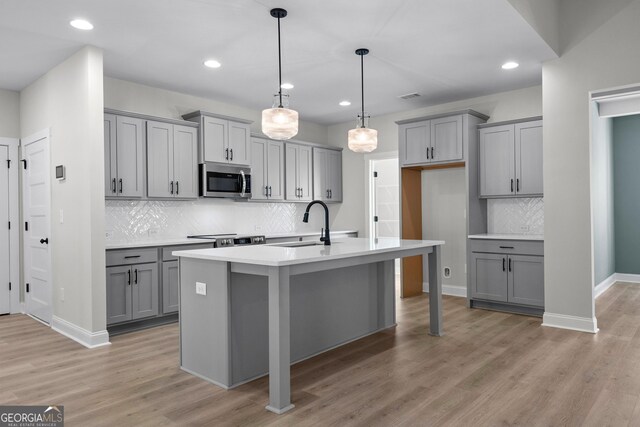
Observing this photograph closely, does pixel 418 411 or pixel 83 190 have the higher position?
pixel 83 190

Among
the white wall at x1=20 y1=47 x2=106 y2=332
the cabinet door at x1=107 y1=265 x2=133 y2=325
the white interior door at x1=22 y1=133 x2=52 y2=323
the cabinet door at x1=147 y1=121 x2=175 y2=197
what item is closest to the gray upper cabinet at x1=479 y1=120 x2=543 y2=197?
the cabinet door at x1=147 y1=121 x2=175 y2=197

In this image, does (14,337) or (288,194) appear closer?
(14,337)

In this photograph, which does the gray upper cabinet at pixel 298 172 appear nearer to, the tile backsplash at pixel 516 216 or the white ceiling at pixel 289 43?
the white ceiling at pixel 289 43

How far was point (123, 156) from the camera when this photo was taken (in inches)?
183

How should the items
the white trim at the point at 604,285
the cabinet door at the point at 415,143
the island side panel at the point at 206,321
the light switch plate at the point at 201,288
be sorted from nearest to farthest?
the island side panel at the point at 206,321
the light switch plate at the point at 201,288
the cabinet door at the point at 415,143
the white trim at the point at 604,285

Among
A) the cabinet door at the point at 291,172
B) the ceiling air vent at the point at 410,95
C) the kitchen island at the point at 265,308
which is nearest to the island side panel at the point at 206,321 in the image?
the kitchen island at the point at 265,308

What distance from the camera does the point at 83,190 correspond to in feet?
13.1

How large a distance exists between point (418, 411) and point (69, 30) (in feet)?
12.8

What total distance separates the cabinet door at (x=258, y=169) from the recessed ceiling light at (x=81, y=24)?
2730 mm

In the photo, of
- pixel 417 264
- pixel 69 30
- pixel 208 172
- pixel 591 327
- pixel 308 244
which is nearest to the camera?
pixel 69 30

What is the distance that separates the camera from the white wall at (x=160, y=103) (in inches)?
194

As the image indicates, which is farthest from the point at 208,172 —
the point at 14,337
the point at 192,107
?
the point at 14,337

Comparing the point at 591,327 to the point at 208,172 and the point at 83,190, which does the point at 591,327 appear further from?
the point at 83,190

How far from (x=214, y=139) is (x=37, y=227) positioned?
2.22 meters
